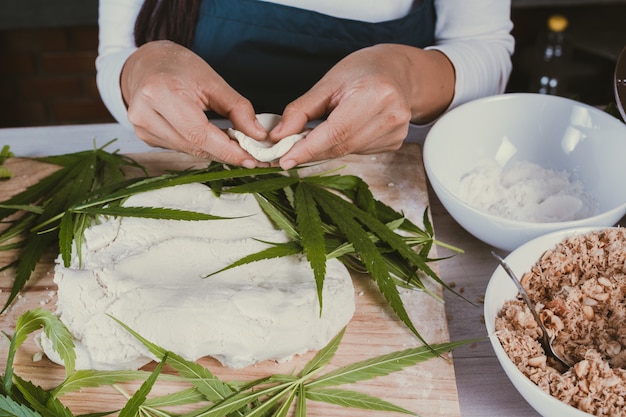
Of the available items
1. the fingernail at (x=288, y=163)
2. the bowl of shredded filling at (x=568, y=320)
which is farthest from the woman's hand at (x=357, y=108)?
the bowl of shredded filling at (x=568, y=320)

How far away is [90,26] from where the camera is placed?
2.86 m

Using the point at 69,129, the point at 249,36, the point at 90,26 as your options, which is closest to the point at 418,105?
the point at 249,36

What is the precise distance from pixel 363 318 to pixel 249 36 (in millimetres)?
835

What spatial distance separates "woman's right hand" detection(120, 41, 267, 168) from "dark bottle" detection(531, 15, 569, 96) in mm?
2308

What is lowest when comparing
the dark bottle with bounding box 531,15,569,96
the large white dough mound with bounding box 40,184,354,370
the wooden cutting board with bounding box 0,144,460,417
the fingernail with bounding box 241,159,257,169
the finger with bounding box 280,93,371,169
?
the dark bottle with bounding box 531,15,569,96

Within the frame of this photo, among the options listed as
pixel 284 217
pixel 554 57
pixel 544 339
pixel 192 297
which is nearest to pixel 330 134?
pixel 284 217

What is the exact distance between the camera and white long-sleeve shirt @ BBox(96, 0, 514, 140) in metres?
1.53

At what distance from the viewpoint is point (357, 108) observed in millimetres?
1141

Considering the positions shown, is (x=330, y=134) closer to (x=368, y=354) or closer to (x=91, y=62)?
(x=368, y=354)

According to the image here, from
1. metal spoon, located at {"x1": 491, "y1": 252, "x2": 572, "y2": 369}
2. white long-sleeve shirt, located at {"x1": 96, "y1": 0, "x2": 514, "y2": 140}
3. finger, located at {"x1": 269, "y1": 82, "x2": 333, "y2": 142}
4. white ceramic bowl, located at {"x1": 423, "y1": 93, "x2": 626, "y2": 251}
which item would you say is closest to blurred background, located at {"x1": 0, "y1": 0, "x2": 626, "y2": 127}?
white long-sleeve shirt, located at {"x1": 96, "y1": 0, "x2": 514, "y2": 140}

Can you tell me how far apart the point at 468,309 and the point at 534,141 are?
1.48 feet

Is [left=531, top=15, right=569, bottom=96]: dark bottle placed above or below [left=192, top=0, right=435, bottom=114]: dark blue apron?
below

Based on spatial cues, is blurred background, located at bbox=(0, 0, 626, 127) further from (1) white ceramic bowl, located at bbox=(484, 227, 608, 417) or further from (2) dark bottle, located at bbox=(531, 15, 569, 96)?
(1) white ceramic bowl, located at bbox=(484, 227, 608, 417)

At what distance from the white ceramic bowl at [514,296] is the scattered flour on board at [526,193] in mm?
155
